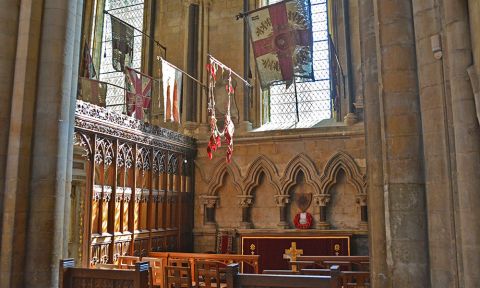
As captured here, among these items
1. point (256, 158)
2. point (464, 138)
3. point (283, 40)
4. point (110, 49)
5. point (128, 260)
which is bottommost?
point (128, 260)

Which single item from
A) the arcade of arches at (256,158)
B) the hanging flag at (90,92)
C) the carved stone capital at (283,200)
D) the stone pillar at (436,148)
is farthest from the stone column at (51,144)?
the carved stone capital at (283,200)

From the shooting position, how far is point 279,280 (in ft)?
13.9

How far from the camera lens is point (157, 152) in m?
10.3

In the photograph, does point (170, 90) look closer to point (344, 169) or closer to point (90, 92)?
point (90, 92)

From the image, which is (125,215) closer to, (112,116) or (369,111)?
(112,116)

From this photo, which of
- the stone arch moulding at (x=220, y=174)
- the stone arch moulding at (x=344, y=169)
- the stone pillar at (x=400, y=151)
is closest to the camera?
the stone pillar at (x=400, y=151)

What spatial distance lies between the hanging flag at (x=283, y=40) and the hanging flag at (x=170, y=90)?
1804mm

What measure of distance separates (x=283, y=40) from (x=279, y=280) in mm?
5972

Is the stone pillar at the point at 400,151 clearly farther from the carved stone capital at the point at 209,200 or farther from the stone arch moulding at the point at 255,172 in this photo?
the carved stone capital at the point at 209,200

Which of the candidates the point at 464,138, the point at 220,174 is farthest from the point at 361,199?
the point at 464,138

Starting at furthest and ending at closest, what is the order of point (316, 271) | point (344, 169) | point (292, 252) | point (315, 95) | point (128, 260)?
point (315, 95) < point (344, 169) < point (292, 252) < point (128, 260) < point (316, 271)

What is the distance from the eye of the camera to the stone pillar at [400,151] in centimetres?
404

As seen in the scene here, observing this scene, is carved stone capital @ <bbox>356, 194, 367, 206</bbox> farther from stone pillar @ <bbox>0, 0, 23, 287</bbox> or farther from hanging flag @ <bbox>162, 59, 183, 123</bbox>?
stone pillar @ <bbox>0, 0, 23, 287</bbox>

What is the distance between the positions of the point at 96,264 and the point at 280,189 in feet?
14.9
